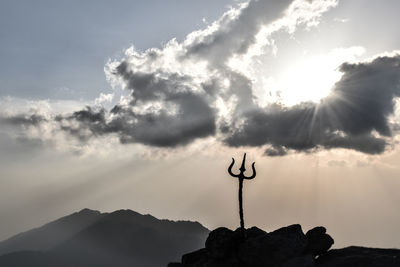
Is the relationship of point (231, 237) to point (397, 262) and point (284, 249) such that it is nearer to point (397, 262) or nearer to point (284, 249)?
point (284, 249)

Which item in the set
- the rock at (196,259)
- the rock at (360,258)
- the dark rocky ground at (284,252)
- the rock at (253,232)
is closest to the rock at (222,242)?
the dark rocky ground at (284,252)

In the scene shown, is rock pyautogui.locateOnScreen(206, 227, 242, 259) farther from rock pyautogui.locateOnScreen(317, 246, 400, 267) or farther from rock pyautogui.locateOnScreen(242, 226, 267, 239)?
rock pyautogui.locateOnScreen(317, 246, 400, 267)

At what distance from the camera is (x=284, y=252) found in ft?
116

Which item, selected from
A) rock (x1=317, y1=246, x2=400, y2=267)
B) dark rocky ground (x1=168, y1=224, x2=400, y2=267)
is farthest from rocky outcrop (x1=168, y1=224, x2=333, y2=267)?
rock (x1=317, y1=246, x2=400, y2=267)

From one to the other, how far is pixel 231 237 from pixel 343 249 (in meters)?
11.4

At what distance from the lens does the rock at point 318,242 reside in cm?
3900

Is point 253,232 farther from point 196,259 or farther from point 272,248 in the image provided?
point 196,259

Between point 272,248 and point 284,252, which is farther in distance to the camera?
point 272,248

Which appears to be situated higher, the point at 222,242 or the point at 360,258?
the point at 222,242

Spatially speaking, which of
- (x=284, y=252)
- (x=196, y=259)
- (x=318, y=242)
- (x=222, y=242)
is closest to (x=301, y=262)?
(x=284, y=252)

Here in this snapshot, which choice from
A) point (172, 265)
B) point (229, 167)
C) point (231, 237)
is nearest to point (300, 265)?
point (231, 237)

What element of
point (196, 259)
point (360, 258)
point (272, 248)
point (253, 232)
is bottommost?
point (360, 258)

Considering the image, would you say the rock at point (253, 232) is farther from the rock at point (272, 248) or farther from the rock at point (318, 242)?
the rock at point (318, 242)

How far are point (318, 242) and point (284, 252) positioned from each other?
19.8 feet
